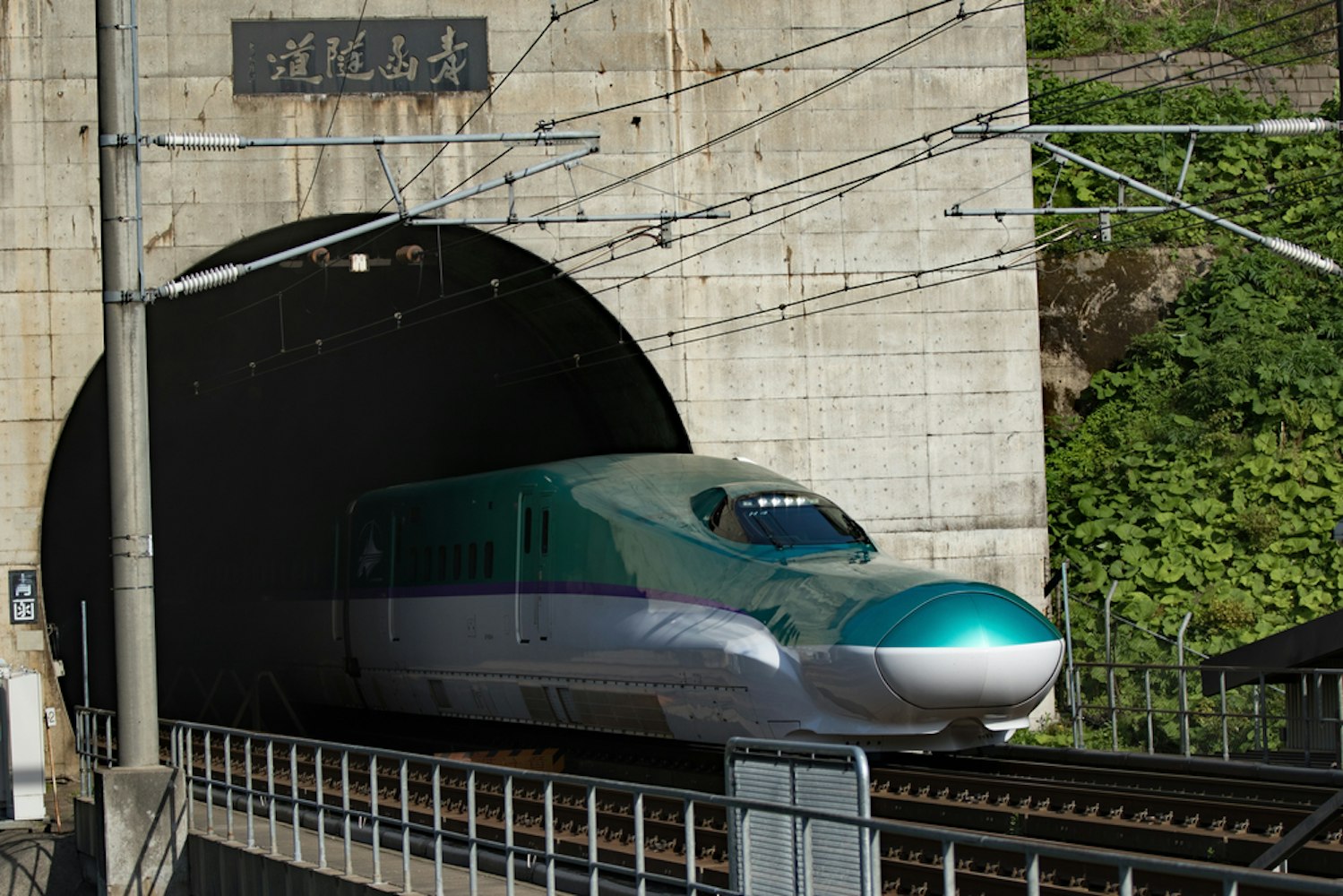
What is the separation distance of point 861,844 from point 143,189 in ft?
59.2

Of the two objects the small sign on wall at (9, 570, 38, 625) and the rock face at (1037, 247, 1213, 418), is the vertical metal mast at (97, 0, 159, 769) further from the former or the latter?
the rock face at (1037, 247, 1213, 418)

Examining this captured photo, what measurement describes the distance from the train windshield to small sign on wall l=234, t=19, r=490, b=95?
9.69 m

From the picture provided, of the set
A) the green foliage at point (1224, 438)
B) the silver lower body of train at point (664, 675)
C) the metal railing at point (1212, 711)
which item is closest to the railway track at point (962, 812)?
the silver lower body of train at point (664, 675)

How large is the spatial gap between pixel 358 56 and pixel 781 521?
10.8 meters

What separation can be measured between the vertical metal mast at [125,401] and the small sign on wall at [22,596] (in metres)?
8.99

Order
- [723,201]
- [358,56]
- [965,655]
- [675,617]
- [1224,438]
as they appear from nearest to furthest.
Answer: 1. [965,655]
2. [675,617]
3. [358,56]
4. [723,201]
5. [1224,438]

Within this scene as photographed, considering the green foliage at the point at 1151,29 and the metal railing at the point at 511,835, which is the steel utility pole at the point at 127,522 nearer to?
the metal railing at the point at 511,835

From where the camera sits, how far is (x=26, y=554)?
22750 millimetres

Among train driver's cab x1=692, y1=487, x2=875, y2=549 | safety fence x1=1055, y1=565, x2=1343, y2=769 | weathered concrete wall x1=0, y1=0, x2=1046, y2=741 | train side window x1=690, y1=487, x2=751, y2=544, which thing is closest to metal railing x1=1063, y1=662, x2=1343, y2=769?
safety fence x1=1055, y1=565, x2=1343, y2=769

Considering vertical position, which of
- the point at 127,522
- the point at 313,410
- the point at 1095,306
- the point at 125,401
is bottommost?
the point at 127,522

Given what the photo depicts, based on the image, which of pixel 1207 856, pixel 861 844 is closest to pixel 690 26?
pixel 1207 856

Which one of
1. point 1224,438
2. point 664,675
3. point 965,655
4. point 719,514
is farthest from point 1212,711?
point 965,655

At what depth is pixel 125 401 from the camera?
1422 cm

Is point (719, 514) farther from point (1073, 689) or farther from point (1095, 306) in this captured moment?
point (1095, 306)
